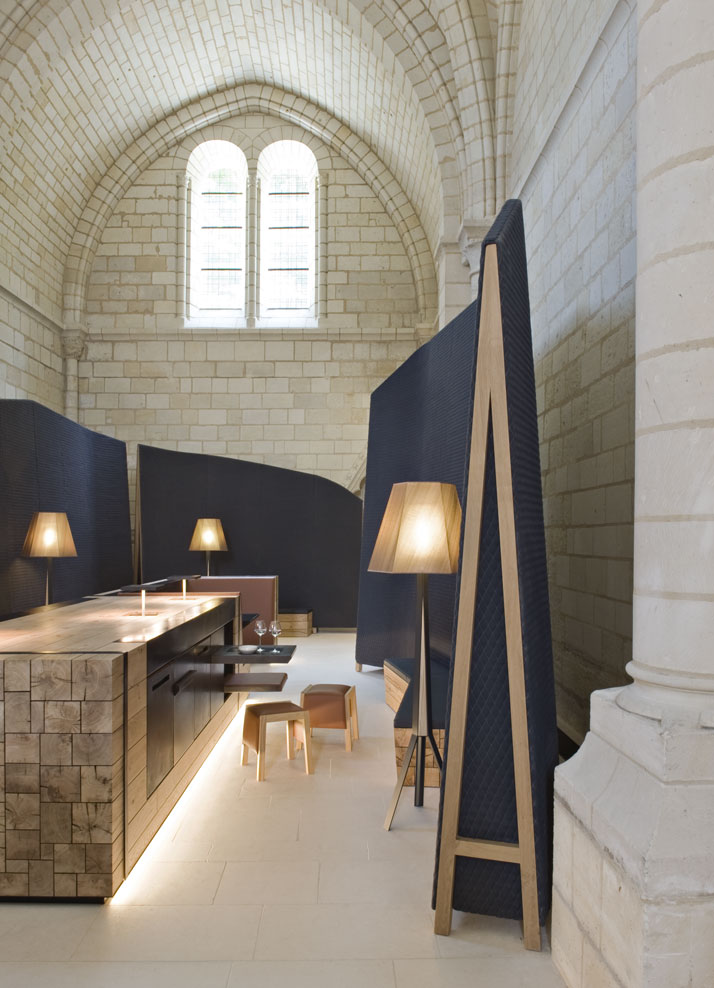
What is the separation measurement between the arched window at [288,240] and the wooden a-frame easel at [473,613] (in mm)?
9046

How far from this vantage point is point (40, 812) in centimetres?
246

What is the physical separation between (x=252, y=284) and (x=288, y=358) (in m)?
1.23

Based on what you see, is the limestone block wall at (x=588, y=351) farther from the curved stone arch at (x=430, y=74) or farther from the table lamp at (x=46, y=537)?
the table lamp at (x=46, y=537)

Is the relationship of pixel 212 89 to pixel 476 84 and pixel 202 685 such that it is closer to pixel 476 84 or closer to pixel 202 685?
pixel 476 84

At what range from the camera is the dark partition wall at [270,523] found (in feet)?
31.7

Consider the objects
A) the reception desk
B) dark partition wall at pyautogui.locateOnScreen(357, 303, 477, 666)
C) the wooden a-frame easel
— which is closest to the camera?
the wooden a-frame easel

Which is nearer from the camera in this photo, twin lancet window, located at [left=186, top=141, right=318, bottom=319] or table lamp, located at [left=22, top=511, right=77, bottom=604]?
table lamp, located at [left=22, top=511, right=77, bottom=604]

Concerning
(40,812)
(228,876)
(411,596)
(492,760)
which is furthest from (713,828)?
(411,596)

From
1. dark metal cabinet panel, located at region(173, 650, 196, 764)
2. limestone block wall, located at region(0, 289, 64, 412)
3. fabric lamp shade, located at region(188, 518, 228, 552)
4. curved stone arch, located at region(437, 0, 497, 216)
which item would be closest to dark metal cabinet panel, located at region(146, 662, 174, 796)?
dark metal cabinet panel, located at region(173, 650, 196, 764)

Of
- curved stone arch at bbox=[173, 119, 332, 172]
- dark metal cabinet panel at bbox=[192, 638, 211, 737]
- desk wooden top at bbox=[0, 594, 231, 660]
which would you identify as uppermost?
curved stone arch at bbox=[173, 119, 332, 172]

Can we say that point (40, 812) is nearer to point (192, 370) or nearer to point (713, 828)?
point (713, 828)

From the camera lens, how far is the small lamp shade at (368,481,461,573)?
9.96 ft

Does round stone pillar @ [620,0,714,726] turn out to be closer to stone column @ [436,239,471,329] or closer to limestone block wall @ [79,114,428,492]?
stone column @ [436,239,471,329]

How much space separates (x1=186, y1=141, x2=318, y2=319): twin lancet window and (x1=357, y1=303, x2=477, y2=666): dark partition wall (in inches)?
188
